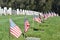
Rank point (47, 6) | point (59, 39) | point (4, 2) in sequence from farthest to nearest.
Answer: point (47, 6) → point (4, 2) → point (59, 39)

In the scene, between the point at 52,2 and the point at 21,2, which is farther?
the point at 52,2

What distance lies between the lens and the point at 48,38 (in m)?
14.8

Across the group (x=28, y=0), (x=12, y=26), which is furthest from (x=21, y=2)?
(x=12, y=26)

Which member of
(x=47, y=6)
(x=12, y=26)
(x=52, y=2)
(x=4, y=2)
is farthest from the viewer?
(x=52, y=2)

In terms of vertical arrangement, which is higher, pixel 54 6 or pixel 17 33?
pixel 17 33

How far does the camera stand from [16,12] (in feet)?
166

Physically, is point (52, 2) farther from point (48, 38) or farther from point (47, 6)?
point (48, 38)

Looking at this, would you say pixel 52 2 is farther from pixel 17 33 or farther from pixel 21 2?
pixel 17 33

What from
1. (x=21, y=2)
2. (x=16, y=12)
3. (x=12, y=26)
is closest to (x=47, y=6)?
(x=21, y=2)

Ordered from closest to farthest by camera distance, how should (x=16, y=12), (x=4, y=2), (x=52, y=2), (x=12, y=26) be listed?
(x=12, y=26)
(x=16, y=12)
(x=4, y=2)
(x=52, y=2)

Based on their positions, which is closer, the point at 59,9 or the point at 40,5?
the point at 40,5

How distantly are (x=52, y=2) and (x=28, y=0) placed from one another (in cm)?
1135

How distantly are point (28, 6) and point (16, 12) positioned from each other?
25.1 m

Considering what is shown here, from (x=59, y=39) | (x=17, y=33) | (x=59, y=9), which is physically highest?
(x=17, y=33)
